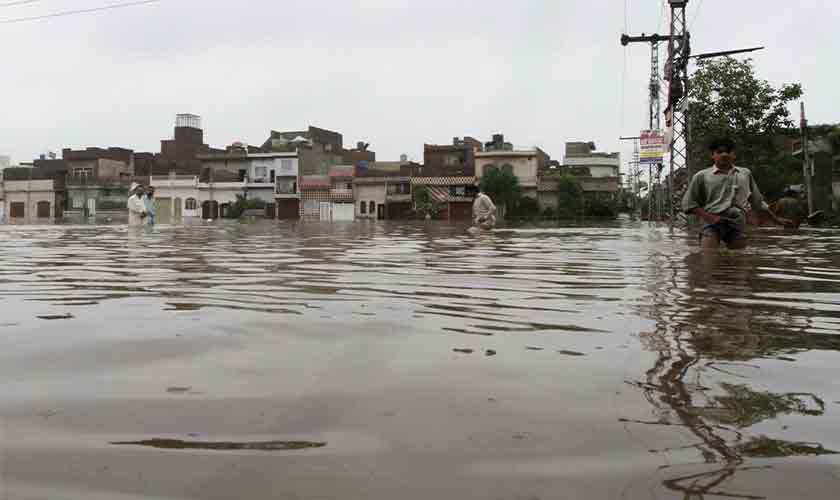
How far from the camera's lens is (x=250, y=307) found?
13.5 feet

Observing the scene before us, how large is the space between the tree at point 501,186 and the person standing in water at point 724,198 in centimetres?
5310

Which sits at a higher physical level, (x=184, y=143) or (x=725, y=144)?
(x=184, y=143)

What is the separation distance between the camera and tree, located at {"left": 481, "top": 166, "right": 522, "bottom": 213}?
62.1 meters

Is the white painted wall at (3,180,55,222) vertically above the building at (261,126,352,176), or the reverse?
the building at (261,126,352,176)

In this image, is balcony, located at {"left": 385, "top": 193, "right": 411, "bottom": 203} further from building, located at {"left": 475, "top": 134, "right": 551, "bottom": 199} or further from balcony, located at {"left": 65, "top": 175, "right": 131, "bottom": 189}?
balcony, located at {"left": 65, "top": 175, "right": 131, "bottom": 189}

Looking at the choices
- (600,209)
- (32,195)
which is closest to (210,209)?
(32,195)

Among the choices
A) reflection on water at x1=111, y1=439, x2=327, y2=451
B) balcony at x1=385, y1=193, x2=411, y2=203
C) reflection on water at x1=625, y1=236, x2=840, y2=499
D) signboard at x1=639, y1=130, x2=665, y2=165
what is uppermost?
signboard at x1=639, y1=130, x2=665, y2=165

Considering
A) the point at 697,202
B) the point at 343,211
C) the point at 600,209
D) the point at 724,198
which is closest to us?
the point at 724,198

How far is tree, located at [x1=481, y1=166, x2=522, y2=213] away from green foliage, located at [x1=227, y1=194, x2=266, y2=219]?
20712 millimetres

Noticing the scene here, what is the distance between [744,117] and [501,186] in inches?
1382

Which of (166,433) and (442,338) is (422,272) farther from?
(166,433)

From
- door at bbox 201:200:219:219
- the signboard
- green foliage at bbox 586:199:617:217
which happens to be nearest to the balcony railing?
door at bbox 201:200:219:219

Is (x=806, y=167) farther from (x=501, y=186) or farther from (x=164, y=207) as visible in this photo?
(x=164, y=207)

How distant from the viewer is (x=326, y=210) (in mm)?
70062
